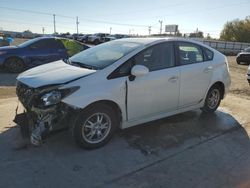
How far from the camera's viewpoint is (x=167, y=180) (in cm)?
349

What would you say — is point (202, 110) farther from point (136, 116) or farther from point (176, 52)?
point (136, 116)

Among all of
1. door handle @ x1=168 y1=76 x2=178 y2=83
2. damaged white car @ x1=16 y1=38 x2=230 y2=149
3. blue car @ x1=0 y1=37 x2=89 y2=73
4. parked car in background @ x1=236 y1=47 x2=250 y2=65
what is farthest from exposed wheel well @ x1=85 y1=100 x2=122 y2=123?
parked car in background @ x1=236 y1=47 x2=250 y2=65

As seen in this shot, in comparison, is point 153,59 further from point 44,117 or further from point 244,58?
point 244,58

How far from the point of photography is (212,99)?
6059 mm

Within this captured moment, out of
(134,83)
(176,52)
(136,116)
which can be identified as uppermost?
(176,52)

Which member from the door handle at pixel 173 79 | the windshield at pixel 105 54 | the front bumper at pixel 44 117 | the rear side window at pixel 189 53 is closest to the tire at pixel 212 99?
the rear side window at pixel 189 53

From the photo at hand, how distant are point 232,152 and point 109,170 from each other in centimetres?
199

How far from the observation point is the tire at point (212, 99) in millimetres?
5910

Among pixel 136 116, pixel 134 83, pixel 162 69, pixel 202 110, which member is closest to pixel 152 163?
pixel 136 116

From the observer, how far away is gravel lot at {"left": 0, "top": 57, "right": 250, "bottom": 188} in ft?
11.3

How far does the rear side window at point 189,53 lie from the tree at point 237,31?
7263cm

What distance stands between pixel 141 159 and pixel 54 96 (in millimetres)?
1486

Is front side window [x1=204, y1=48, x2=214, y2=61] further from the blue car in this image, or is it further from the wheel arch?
the blue car

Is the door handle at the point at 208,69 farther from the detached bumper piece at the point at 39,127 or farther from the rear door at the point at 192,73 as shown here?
the detached bumper piece at the point at 39,127
